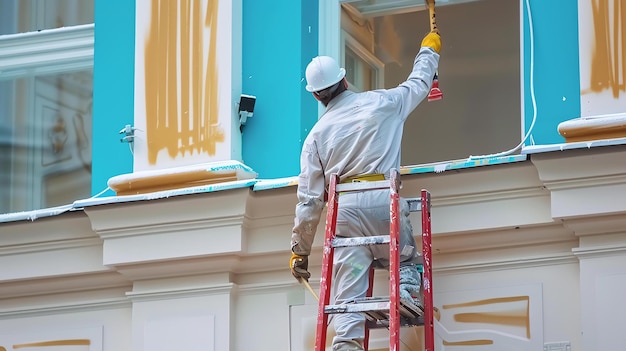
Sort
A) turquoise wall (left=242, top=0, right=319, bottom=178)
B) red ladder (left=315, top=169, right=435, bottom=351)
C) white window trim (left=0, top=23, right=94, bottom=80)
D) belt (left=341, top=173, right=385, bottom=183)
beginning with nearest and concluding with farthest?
red ladder (left=315, top=169, right=435, bottom=351)
belt (left=341, top=173, right=385, bottom=183)
turquoise wall (left=242, top=0, right=319, bottom=178)
white window trim (left=0, top=23, right=94, bottom=80)

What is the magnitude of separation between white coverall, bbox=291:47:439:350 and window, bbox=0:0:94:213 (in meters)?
2.15

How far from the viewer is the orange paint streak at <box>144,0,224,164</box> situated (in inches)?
349

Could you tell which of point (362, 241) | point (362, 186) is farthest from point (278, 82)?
point (362, 241)

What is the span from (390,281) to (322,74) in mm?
1246

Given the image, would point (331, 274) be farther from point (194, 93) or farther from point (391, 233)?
point (194, 93)

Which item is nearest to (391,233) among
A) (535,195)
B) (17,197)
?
(535,195)

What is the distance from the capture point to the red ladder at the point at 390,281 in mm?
7371

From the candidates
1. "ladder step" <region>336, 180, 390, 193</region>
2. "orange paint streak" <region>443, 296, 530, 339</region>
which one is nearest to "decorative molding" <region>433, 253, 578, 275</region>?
"orange paint streak" <region>443, 296, 530, 339</region>

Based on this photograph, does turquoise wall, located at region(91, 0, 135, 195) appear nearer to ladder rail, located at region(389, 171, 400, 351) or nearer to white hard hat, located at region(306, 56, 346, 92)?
white hard hat, located at region(306, 56, 346, 92)

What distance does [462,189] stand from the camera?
26.8 feet

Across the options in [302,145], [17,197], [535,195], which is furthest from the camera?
[17,197]

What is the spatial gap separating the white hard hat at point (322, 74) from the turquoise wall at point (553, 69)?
1002mm

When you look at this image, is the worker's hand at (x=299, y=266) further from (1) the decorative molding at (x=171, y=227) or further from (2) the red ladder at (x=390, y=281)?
(1) the decorative molding at (x=171, y=227)

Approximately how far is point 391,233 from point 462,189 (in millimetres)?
807
